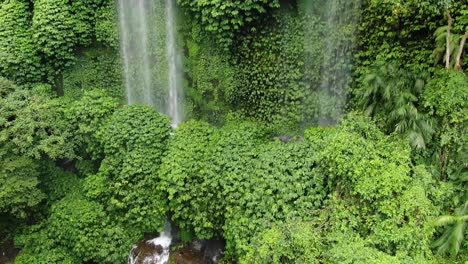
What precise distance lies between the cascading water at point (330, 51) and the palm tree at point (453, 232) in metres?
4.62

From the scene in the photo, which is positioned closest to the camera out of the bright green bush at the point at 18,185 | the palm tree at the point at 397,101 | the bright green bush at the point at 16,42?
the palm tree at the point at 397,101

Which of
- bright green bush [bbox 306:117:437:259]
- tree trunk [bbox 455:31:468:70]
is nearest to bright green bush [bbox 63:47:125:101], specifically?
bright green bush [bbox 306:117:437:259]

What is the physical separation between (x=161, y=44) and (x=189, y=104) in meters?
2.31

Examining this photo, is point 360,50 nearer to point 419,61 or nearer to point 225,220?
point 419,61

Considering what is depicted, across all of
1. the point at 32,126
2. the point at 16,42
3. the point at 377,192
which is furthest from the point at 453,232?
the point at 16,42

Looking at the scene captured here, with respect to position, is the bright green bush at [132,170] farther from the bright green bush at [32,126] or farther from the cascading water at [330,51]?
the cascading water at [330,51]

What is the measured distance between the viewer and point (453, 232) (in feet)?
23.4

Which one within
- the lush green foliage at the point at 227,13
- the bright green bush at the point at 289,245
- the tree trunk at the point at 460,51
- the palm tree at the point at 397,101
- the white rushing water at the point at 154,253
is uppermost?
the lush green foliage at the point at 227,13

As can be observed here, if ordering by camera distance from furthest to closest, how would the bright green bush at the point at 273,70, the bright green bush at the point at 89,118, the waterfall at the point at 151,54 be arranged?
the waterfall at the point at 151,54
the bright green bush at the point at 89,118
the bright green bush at the point at 273,70

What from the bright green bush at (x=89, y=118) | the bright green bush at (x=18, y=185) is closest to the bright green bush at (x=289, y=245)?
the bright green bush at (x=89, y=118)

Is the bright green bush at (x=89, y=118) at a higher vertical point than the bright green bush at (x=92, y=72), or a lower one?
lower

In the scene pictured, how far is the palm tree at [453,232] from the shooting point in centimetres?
700

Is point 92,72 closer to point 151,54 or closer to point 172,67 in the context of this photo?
point 151,54

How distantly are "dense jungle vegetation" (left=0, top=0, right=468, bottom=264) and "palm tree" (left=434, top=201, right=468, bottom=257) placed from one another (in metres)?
0.03
